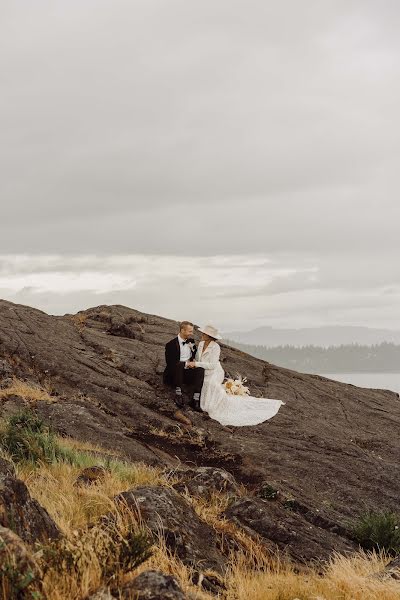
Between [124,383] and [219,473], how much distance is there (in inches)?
370

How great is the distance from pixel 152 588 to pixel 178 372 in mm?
15527

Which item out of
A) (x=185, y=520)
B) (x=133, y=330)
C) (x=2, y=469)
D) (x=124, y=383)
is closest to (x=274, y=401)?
(x=124, y=383)

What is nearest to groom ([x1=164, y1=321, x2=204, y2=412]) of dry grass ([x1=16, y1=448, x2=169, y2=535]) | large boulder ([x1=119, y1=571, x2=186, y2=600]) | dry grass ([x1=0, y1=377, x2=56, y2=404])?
dry grass ([x1=0, y1=377, x2=56, y2=404])

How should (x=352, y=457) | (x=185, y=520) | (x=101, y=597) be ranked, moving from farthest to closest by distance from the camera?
(x=352, y=457) → (x=185, y=520) → (x=101, y=597)

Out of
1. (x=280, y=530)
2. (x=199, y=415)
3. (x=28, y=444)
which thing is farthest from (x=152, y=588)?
(x=199, y=415)

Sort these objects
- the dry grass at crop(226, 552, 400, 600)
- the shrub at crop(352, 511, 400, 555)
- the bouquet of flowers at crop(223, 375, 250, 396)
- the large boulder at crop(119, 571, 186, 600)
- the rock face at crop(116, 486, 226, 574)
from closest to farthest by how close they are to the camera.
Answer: the large boulder at crop(119, 571, 186, 600) < the dry grass at crop(226, 552, 400, 600) < the rock face at crop(116, 486, 226, 574) < the shrub at crop(352, 511, 400, 555) < the bouquet of flowers at crop(223, 375, 250, 396)

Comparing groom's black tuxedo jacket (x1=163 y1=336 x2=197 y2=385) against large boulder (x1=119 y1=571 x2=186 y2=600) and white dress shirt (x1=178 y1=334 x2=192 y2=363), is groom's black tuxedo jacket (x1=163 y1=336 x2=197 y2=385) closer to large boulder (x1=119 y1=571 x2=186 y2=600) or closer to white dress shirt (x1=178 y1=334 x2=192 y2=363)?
white dress shirt (x1=178 y1=334 x2=192 y2=363)

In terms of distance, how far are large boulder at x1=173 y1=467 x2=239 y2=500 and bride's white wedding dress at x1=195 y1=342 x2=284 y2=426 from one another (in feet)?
25.5

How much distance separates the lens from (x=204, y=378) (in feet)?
70.7

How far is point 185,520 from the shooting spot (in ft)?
31.3

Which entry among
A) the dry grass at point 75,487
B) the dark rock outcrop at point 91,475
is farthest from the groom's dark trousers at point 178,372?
the dark rock outcrop at point 91,475

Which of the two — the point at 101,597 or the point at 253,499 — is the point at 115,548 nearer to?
the point at 101,597

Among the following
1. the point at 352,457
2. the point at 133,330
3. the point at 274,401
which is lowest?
the point at 352,457

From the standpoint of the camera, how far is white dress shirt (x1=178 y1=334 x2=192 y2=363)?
21547 millimetres
